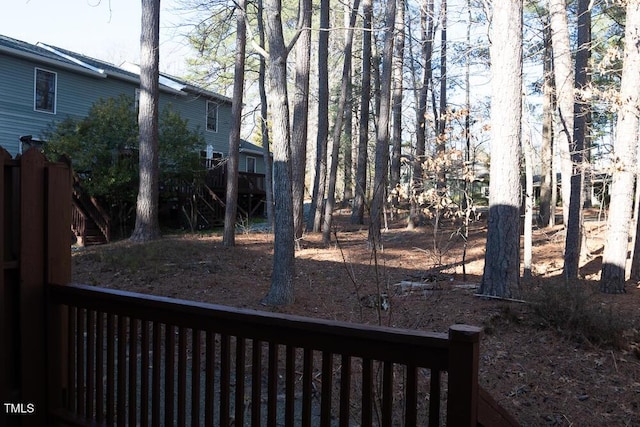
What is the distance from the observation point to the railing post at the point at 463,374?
1.58m

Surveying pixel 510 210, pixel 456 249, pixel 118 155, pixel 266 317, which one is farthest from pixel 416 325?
pixel 118 155

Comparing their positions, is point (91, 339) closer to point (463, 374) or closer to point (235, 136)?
point (463, 374)

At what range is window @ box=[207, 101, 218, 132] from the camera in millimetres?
25078

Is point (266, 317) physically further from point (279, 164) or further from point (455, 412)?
point (279, 164)

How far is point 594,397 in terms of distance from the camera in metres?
4.59

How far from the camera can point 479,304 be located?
23.1 feet

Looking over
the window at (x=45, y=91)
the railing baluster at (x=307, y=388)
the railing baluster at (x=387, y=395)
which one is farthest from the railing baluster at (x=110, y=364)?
the window at (x=45, y=91)

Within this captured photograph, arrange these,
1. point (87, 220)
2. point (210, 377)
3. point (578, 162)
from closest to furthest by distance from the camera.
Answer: point (210, 377) → point (578, 162) → point (87, 220)

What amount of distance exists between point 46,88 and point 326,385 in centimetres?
1980

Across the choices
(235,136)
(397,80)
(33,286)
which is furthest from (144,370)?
(397,80)

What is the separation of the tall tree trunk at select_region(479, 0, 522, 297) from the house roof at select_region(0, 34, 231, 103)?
46.1 ft

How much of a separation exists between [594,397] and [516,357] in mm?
887

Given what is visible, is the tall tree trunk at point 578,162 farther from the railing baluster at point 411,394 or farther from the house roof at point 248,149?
the house roof at point 248,149

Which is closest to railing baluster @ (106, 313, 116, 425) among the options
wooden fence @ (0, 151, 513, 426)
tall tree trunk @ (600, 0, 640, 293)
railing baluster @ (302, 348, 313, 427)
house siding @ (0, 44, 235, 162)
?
wooden fence @ (0, 151, 513, 426)
